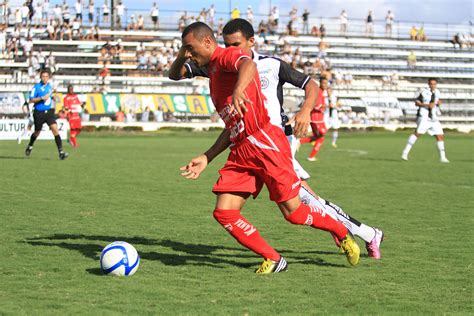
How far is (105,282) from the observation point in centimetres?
663

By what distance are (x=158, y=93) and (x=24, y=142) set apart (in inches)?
516

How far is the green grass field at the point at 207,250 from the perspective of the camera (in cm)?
598

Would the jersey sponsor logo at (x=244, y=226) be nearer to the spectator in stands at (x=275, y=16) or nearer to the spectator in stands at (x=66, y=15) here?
the spectator in stands at (x=66, y=15)

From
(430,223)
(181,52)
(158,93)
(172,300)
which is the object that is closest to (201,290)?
(172,300)

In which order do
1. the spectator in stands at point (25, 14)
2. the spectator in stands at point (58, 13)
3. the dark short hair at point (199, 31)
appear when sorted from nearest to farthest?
the dark short hair at point (199, 31), the spectator in stands at point (25, 14), the spectator in stands at point (58, 13)

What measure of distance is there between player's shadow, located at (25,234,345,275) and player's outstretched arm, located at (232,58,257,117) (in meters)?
1.82

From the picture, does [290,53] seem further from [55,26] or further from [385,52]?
[55,26]

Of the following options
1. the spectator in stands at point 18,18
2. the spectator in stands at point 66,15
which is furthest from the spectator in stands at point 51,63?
the spectator in stands at point 66,15

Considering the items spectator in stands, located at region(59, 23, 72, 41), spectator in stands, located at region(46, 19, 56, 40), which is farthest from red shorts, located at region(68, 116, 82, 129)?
spectator in stands, located at region(59, 23, 72, 41)

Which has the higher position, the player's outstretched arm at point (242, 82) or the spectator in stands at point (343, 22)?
the player's outstretched arm at point (242, 82)

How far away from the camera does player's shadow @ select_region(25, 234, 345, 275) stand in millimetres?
7684

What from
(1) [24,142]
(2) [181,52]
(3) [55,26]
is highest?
(2) [181,52]

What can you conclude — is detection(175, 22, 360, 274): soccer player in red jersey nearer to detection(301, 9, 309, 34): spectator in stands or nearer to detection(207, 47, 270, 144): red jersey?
detection(207, 47, 270, 144): red jersey

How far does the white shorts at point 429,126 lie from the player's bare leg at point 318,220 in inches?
644
